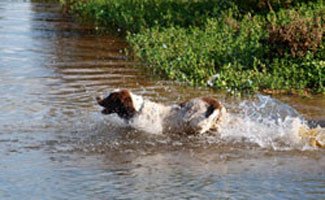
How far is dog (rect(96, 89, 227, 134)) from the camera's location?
6770mm

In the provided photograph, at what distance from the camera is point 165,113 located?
23.0ft

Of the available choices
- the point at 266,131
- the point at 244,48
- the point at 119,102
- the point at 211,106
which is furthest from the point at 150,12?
the point at 211,106

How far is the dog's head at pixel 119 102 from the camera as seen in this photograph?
6797 millimetres

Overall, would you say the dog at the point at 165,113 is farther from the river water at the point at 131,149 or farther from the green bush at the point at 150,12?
the green bush at the point at 150,12

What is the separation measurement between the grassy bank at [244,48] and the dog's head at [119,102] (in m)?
2.70

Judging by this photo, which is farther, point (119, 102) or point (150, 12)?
point (150, 12)

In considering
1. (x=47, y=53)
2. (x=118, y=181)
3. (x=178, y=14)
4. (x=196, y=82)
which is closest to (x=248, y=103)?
(x=196, y=82)

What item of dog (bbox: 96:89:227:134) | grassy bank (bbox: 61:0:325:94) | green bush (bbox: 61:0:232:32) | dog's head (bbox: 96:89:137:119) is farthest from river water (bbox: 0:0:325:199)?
green bush (bbox: 61:0:232:32)

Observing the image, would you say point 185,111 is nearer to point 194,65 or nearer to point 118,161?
point 118,161

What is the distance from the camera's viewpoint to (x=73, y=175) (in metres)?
5.66

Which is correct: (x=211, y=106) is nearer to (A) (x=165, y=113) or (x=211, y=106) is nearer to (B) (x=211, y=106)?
(B) (x=211, y=106)

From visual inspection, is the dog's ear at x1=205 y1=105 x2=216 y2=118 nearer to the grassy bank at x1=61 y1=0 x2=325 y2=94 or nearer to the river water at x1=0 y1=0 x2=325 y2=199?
the river water at x1=0 y1=0 x2=325 y2=199

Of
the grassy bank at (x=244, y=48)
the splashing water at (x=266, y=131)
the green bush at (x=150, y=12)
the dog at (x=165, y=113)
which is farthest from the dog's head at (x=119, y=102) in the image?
the green bush at (x=150, y=12)

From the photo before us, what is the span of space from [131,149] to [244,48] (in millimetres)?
4483
